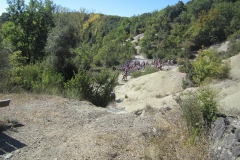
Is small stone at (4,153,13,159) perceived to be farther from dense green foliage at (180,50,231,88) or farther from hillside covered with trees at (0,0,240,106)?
dense green foliage at (180,50,231,88)

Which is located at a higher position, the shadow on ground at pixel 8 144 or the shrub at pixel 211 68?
the shadow on ground at pixel 8 144

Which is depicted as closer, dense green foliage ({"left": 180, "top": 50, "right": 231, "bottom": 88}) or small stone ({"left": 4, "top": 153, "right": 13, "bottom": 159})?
small stone ({"left": 4, "top": 153, "right": 13, "bottom": 159})

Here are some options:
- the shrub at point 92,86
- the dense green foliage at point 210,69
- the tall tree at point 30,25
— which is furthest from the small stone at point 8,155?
the tall tree at point 30,25

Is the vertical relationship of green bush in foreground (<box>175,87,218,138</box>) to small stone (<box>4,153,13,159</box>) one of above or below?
above

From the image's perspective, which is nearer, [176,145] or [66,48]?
[176,145]

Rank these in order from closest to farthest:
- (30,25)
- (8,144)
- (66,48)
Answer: (8,144) < (66,48) < (30,25)

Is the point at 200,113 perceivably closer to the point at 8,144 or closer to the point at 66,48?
the point at 8,144

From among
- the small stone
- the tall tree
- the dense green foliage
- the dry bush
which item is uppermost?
the tall tree

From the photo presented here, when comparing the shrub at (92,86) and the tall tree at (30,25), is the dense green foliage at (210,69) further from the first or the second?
the tall tree at (30,25)

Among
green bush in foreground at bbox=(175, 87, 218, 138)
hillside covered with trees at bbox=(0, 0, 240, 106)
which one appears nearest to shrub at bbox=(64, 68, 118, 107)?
hillside covered with trees at bbox=(0, 0, 240, 106)

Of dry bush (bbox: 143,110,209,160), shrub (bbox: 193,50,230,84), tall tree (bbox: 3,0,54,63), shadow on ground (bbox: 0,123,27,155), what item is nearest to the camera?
dry bush (bbox: 143,110,209,160)

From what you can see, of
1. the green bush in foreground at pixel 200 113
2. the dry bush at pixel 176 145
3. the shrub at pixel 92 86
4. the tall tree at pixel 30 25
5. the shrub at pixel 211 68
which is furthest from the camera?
the tall tree at pixel 30 25

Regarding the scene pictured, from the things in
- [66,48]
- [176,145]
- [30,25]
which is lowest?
[176,145]

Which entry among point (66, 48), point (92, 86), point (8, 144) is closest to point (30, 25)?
point (66, 48)
